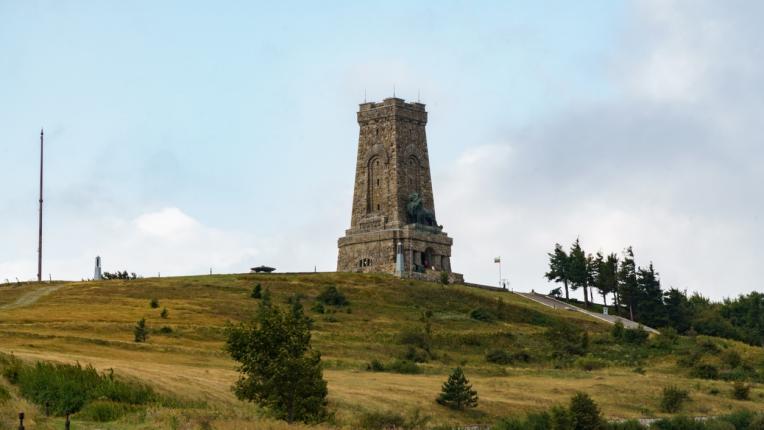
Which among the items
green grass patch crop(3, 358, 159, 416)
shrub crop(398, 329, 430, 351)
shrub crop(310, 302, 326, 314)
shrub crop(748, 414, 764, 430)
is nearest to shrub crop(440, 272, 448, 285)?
shrub crop(310, 302, 326, 314)

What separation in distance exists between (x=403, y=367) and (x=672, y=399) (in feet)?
42.4

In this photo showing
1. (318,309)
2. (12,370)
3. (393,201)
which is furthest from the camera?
(393,201)

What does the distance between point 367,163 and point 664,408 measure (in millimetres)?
A: 51435

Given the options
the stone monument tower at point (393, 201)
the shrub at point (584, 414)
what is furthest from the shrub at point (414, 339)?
the stone monument tower at point (393, 201)

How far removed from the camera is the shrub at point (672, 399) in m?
71.1

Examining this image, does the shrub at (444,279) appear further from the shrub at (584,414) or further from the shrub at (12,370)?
the shrub at (12,370)

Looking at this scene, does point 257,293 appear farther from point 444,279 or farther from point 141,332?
point 141,332

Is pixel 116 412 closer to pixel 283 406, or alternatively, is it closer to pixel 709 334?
pixel 283 406

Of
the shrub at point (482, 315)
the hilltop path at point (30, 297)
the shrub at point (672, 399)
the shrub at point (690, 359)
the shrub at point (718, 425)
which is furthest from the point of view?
the shrub at point (482, 315)

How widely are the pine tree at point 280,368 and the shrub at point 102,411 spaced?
685 centimetres

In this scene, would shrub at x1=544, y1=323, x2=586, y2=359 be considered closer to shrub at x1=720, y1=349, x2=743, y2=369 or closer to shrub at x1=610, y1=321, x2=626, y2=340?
shrub at x1=610, y1=321, x2=626, y2=340

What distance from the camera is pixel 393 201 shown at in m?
117

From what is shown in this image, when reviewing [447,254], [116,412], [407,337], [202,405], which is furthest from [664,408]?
[447,254]

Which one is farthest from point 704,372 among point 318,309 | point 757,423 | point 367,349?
point 318,309
